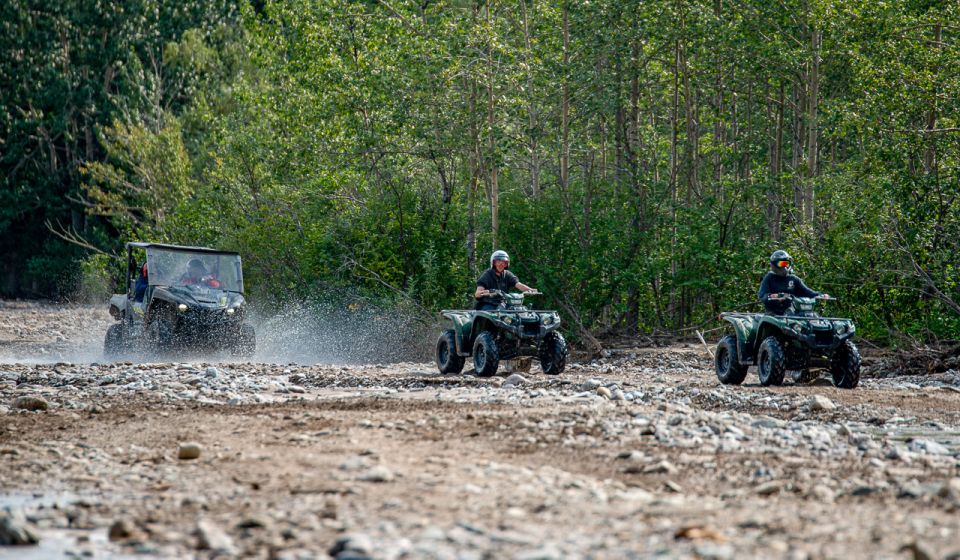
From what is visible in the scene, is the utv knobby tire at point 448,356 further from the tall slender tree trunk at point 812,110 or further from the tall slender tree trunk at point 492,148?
the tall slender tree trunk at point 812,110

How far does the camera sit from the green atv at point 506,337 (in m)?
17.8

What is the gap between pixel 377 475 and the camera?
799 centimetres

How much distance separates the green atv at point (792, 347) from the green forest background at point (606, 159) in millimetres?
4557

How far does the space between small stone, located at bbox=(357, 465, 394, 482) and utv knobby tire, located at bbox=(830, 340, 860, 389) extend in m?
9.36

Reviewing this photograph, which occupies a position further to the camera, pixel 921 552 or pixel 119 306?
pixel 119 306

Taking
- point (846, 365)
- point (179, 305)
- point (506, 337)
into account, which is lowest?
point (846, 365)

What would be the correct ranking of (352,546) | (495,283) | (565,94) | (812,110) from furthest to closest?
(812,110), (565,94), (495,283), (352,546)

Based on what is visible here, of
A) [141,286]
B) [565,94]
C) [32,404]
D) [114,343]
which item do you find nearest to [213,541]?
[32,404]

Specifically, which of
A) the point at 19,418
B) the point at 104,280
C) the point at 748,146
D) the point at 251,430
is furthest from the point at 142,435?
the point at 104,280

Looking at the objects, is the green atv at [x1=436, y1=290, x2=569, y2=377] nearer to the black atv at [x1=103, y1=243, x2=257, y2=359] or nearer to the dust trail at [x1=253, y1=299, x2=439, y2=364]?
the black atv at [x1=103, y1=243, x2=257, y2=359]

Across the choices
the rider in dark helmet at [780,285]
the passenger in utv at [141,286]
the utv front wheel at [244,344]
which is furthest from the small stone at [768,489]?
the passenger in utv at [141,286]

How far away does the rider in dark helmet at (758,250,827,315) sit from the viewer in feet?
53.6

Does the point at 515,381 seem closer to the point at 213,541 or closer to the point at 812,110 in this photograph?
the point at 213,541

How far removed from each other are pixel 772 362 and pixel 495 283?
4.54 metres
